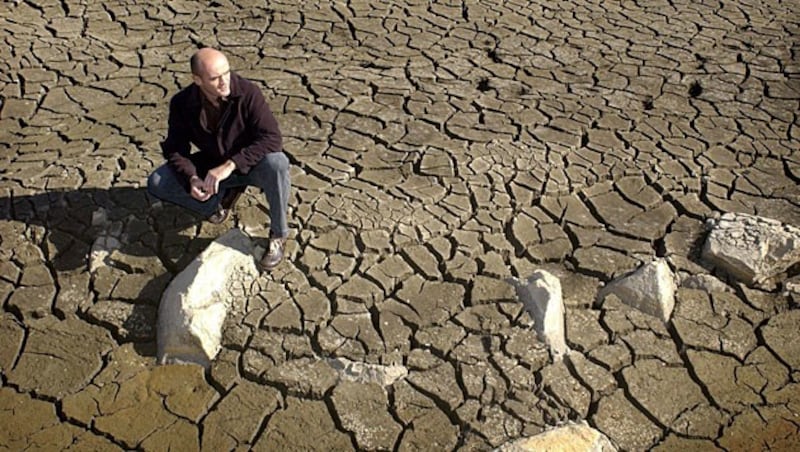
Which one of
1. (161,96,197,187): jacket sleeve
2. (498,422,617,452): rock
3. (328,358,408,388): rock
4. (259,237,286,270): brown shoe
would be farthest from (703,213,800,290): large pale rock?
(161,96,197,187): jacket sleeve

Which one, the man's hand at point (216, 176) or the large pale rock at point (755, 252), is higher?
the man's hand at point (216, 176)

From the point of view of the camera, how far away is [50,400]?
3064 millimetres

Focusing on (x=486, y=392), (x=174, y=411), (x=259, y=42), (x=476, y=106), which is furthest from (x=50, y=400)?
(x=259, y=42)

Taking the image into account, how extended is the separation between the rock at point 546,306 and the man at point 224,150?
3.99 feet

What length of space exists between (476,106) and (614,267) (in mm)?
1770

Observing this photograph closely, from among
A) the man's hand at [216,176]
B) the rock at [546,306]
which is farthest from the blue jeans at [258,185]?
the rock at [546,306]

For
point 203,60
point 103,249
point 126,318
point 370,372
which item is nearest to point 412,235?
point 370,372

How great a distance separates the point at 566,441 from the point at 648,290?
3.31 ft

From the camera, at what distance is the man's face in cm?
324

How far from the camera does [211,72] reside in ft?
10.6

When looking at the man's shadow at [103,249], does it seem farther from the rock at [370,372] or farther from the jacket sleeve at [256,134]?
the rock at [370,372]

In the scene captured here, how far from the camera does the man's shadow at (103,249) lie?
11.2 ft

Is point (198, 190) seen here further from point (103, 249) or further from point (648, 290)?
point (648, 290)

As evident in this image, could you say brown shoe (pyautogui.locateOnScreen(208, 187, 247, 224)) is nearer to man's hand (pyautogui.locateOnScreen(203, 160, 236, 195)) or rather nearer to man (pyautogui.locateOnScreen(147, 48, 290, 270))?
man (pyautogui.locateOnScreen(147, 48, 290, 270))
